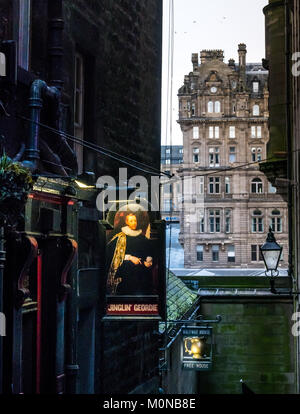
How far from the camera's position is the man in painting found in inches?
457

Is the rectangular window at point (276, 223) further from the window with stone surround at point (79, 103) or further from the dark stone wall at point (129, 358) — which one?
the window with stone surround at point (79, 103)

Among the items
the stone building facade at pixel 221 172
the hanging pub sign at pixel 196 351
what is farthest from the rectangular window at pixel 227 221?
the hanging pub sign at pixel 196 351

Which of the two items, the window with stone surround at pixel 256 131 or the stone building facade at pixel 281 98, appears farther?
the window with stone surround at pixel 256 131

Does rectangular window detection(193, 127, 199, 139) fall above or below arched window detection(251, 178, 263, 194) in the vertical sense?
above

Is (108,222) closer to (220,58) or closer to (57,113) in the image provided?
(57,113)

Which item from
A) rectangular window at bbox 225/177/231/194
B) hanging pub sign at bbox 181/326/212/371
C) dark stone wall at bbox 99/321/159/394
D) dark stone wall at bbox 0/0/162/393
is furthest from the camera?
rectangular window at bbox 225/177/231/194

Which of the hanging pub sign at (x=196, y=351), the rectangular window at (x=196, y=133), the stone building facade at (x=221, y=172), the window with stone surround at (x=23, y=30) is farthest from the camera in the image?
the rectangular window at (x=196, y=133)

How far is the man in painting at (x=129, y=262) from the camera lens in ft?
38.1

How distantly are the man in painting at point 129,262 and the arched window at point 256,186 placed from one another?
67.5 meters

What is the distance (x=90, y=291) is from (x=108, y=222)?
1.25 meters

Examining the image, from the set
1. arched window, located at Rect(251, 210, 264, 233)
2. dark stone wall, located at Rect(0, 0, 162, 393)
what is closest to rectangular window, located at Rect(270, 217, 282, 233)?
arched window, located at Rect(251, 210, 264, 233)

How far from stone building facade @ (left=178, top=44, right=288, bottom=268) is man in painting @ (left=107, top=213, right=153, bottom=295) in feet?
214

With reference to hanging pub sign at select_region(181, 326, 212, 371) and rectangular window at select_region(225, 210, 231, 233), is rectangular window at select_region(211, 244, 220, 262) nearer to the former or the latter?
rectangular window at select_region(225, 210, 231, 233)
